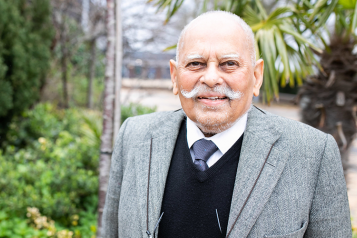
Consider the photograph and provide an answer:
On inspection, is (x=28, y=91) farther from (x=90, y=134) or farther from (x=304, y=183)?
(x=304, y=183)

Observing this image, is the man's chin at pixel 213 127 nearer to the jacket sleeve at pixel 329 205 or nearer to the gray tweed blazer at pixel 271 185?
the gray tweed blazer at pixel 271 185

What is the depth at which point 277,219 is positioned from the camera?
1248mm

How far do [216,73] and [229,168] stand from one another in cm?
45

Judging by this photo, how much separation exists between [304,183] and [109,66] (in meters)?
1.71

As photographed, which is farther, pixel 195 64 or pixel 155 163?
pixel 155 163

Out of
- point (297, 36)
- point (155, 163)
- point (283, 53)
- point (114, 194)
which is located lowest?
point (114, 194)

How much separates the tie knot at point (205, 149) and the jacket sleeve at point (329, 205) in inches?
19.0

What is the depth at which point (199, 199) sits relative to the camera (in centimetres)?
134

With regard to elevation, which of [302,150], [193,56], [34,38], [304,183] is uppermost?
[34,38]

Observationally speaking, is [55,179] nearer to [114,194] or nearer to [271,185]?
[114,194]

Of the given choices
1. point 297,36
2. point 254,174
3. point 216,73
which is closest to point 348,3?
point 297,36

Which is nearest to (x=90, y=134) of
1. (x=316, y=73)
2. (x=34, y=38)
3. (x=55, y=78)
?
(x=34, y=38)

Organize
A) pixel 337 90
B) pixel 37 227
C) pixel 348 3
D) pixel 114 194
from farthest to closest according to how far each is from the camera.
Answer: pixel 337 90
pixel 37 227
pixel 348 3
pixel 114 194

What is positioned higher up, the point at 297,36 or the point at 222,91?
the point at 297,36
